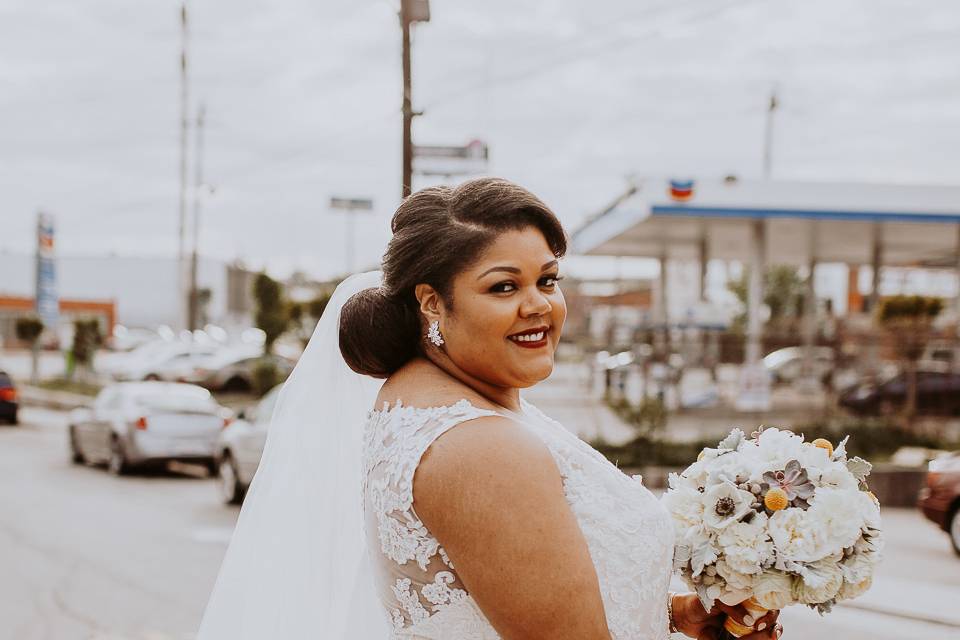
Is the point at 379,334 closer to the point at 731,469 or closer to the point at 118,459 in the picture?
the point at 731,469

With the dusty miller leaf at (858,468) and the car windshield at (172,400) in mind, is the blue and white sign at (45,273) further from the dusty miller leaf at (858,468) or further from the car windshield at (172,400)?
the dusty miller leaf at (858,468)

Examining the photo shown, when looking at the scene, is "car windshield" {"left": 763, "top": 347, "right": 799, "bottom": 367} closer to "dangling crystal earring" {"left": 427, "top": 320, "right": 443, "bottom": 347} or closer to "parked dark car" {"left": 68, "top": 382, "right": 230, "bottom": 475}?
"parked dark car" {"left": 68, "top": 382, "right": 230, "bottom": 475}

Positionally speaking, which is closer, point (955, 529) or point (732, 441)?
point (732, 441)

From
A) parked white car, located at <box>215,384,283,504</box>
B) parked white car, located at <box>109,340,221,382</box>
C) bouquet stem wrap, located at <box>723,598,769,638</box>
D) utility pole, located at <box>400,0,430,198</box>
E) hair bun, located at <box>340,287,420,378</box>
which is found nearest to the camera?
hair bun, located at <box>340,287,420,378</box>

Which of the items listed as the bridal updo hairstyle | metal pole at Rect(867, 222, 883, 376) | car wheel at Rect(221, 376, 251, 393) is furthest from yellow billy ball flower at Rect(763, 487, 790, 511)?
car wheel at Rect(221, 376, 251, 393)

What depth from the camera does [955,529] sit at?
29.7 feet

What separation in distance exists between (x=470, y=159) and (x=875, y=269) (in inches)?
850

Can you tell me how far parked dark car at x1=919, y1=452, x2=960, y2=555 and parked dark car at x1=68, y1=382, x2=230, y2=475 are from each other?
30.8 ft

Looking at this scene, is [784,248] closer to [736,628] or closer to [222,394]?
[222,394]

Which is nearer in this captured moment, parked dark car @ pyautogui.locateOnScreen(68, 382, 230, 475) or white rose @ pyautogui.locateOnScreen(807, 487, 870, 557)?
white rose @ pyautogui.locateOnScreen(807, 487, 870, 557)

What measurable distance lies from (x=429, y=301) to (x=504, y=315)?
0.16 meters

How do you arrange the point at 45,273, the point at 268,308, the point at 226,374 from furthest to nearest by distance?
the point at 45,273
the point at 226,374
the point at 268,308

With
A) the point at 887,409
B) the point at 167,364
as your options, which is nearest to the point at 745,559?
the point at 887,409

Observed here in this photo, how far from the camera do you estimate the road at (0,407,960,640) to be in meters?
6.41
